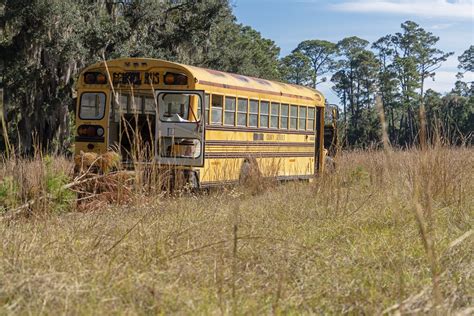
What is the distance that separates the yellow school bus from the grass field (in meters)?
1.74

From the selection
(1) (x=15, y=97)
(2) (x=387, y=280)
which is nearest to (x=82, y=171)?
(2) (x=387, y=280)

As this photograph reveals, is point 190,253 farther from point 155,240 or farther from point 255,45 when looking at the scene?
point 255,45

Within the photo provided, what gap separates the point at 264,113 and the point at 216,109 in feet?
6.15

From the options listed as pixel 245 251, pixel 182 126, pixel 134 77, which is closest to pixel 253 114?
pixel 134 77

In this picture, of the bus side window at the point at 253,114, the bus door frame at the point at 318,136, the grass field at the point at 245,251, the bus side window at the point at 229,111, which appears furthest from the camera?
the bus door frame at the point at 318,136

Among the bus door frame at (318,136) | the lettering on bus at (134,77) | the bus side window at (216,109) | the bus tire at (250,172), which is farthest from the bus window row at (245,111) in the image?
the bus tire at (250,172)

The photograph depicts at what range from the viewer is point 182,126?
10297 mm

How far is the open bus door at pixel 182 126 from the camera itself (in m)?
10.2

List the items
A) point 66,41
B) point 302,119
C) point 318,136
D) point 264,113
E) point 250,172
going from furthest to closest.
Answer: point 66,41 → point 318,136 → point 302,119 → point 264,113 → point 250,172

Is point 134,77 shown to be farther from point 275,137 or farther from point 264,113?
point 275,137

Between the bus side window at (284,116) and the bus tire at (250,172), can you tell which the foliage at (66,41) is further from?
the bus tire at (250,172)

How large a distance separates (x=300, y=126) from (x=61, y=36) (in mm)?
8752

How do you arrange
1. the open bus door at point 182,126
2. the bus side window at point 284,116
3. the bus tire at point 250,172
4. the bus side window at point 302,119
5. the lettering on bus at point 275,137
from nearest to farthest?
the open bus door at point 182,126
the bus tire at point 250,172
the lettering on bus at point 275,137
the bus side window at point 284,116
the bus side window at point 302,119

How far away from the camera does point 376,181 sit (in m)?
10.6
